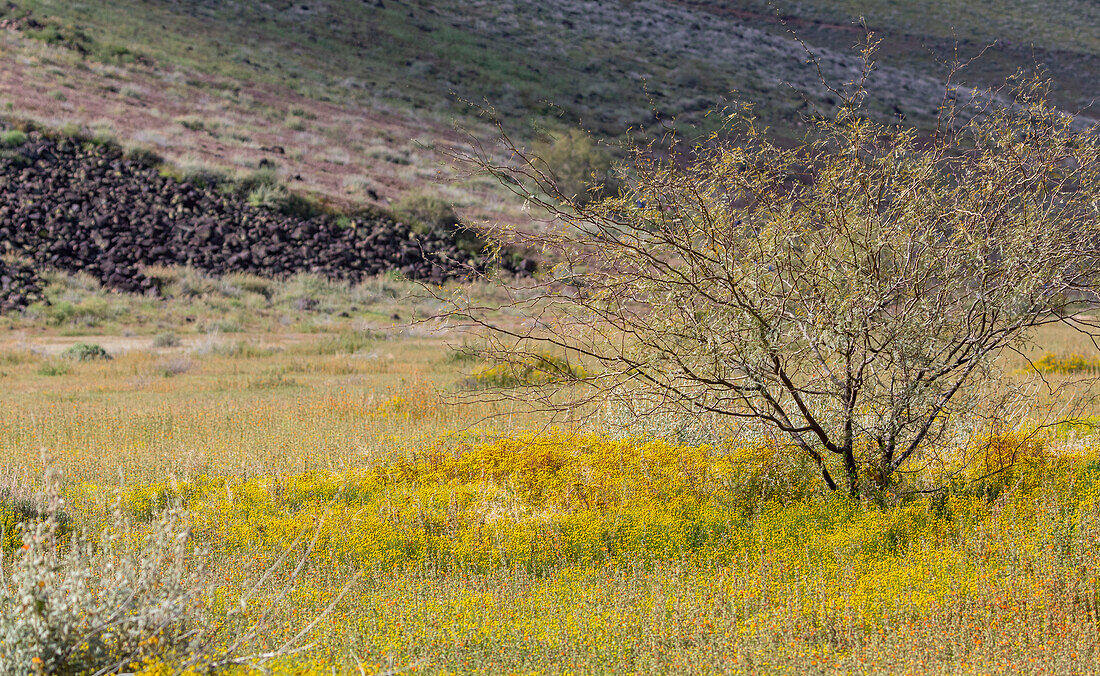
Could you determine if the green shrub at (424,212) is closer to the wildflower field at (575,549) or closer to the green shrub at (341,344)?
the green shrub at (341,344)

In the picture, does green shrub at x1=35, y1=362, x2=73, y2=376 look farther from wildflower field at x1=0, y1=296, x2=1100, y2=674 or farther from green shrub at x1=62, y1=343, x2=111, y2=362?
wildflower field at x1=0, y1=296, x2=1100, y2=674

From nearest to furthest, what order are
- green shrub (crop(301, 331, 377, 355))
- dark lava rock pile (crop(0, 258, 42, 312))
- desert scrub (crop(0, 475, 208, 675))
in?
desert scrub (crop(0, 475, 208, 675)) < green shrub (crop(301, 331, 377, 355)) < dark lava rock pile (crop(0, 258, 42, 312))

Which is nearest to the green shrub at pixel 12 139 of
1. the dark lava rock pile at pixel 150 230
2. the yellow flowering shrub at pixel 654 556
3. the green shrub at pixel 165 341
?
the dark lava rock pile at pixel 150 230

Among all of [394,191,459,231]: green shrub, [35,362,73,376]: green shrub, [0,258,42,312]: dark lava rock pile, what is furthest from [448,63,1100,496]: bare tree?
[394,191,459,231]: green shrub

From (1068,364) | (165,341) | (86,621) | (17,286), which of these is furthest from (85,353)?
(1068,364)

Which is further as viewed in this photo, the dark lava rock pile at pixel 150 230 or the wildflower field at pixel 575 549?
the dark lava rock pile at pixel 150 230

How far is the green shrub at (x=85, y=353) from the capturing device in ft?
60.2

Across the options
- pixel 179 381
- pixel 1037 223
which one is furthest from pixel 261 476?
pixel 179 381

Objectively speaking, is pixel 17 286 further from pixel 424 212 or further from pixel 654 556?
pixel 654 556

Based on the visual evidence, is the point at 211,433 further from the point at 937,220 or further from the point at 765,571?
the point at 937,220

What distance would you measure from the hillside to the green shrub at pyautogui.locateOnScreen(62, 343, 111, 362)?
12434 mm

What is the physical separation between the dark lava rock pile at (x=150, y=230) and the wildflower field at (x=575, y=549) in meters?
19.6

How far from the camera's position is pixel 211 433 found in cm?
1059

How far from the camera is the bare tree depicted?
20.8 feet
